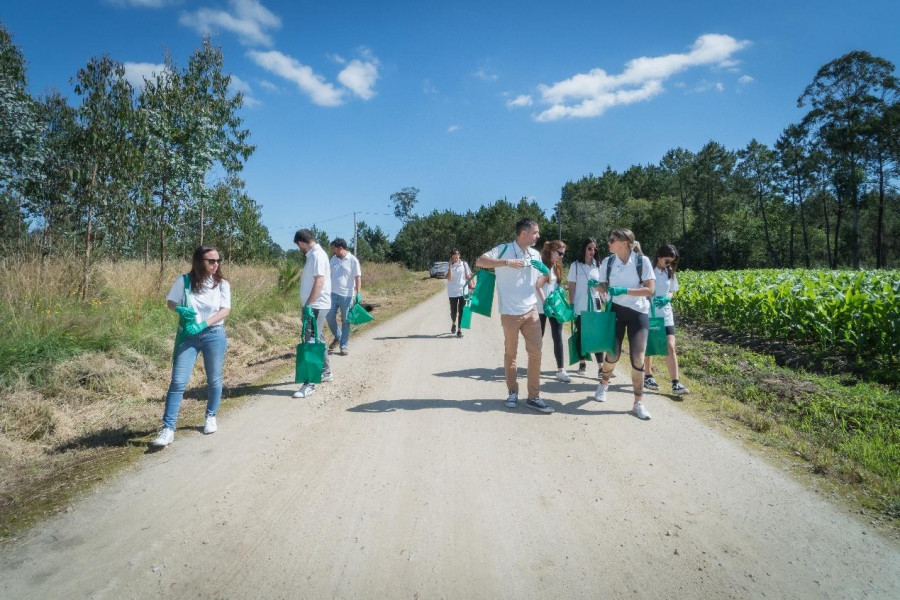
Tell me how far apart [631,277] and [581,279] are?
1.62 metres

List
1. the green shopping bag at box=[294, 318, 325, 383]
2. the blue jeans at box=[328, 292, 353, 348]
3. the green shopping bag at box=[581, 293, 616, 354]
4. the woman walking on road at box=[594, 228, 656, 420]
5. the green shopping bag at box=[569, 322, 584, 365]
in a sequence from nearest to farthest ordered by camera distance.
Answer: the woman walking on road at box=[594, 228, 656, 420] < the green shopping bag at box=[581, 293, 616, 354] < the green shopping bag at box=[294, 318, 325, 383] < the green shopping bag at box=[569, 322, 584, 365] < the blue jeans at box=[328, 292, 353, 348]

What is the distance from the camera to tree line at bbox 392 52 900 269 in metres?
38.5

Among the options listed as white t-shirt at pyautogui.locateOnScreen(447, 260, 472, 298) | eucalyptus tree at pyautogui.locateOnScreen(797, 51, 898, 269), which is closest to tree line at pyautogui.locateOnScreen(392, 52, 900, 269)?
eucalyptus tree at pyautogui.locateOnScreen(797, 51, 898, 269)

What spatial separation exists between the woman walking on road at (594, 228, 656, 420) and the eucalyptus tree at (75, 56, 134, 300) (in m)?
9.98

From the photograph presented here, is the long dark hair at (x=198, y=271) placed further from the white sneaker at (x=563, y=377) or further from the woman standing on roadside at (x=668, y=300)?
the woman standing on roadside at (x=668, y=300)

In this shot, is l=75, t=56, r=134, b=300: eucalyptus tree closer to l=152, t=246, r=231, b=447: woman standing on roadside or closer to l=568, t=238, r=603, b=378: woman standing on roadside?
l=152, t=246, r=231, b=447: woman standing on roadside

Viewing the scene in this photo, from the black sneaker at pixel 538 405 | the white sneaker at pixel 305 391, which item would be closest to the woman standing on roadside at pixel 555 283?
the black sneaker at pixel 538 405

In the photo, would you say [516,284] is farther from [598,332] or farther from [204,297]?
[204,297]

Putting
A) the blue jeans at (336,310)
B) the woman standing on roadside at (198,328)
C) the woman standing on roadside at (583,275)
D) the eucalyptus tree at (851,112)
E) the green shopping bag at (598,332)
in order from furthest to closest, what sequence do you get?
1. the eucalyptus tree at (851,112)
2. the blue jeans at (336,310)
3. the woman standing on roadside at (583,275)
4. the green shopping bag at (598,332)
5. the woman standing on roadside at (198,328)

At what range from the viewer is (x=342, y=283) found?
25.8 feet

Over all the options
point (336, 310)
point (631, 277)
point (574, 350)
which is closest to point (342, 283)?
point (336, 310)

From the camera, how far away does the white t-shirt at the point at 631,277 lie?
5203 mm

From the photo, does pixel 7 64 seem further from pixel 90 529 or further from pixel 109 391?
pixel 90 529

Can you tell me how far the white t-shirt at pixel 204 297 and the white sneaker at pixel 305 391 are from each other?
1.58 meters
